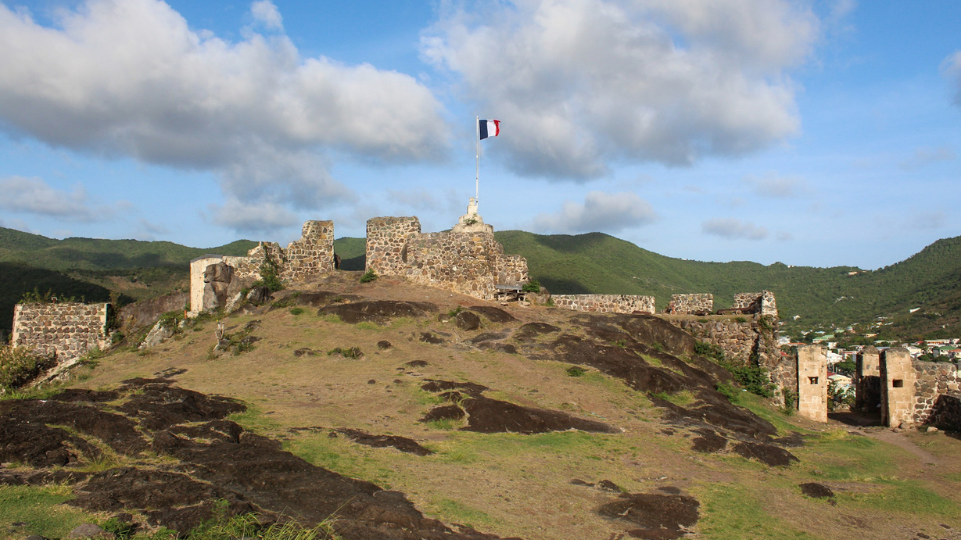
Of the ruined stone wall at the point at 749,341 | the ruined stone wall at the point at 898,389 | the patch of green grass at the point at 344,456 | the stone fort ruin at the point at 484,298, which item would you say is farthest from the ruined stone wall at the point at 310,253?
the ruined stone wall at the point at 898,389

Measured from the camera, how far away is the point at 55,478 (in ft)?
22.8

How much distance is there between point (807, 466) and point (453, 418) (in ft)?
26.5

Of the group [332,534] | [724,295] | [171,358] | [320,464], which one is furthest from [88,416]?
[724,295]

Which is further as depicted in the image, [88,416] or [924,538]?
[924,538]

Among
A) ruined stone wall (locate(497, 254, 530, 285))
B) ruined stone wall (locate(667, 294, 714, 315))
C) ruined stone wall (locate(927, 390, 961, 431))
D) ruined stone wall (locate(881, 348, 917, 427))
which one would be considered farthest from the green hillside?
ruined stone wall (locate(927, 390, 961, 431))

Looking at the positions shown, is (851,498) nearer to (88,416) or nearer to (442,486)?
(442,486)

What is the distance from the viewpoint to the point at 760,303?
77.9 feet

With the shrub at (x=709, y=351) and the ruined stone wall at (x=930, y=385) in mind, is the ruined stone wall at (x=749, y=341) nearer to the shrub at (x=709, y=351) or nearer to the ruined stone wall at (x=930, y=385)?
the shrub at (x=709, y=351)

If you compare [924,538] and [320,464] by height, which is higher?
[320,464]

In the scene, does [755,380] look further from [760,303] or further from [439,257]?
[439,257]

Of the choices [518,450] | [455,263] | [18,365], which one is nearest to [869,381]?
[455,263]

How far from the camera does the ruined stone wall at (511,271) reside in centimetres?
2708

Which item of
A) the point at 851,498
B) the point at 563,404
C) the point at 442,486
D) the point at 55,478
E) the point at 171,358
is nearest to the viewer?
the point at 55,478

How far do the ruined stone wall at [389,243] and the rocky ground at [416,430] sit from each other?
13.3 feet
